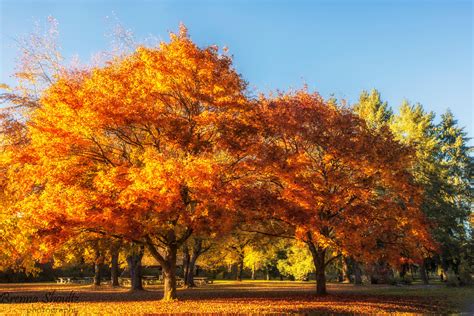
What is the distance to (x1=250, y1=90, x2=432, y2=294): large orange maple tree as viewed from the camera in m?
24.2

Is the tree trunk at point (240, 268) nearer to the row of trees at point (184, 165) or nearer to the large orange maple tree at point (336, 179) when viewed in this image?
the row of trees at point (184, 165)

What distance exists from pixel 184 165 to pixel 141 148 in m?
5.43

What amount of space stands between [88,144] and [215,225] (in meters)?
7.83

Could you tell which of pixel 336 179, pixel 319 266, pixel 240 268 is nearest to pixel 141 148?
pixel 336 179

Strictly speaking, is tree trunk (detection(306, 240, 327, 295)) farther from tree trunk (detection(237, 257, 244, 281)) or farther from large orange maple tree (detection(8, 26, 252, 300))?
tree trunk (detection(237, 257, 244, 281))

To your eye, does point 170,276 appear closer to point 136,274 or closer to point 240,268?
point 136,274

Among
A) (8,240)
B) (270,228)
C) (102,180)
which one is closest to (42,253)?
(8,240)

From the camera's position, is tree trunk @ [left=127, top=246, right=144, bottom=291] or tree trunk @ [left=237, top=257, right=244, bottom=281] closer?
tree trunk @ [left=127, top=246, right=144, bottom=291]

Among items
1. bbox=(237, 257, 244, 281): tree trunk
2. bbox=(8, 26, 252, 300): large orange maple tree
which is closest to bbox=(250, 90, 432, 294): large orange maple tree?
bbox=(8, 26, 252, 300): large orange maple tree

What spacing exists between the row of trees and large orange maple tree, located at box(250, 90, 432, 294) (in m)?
0.08

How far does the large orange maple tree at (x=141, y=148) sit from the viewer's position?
1967 centimetres

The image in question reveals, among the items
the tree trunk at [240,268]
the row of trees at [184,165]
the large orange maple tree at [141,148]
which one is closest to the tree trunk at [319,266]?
the row of trees at [184,165]

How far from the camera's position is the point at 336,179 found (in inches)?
1024

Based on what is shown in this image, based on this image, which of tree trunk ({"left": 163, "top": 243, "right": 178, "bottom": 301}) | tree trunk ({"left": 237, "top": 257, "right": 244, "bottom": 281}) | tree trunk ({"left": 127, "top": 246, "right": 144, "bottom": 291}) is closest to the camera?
tree trunk ({"left": 163, "top": 243, "right": 178, "bottom": 301})
